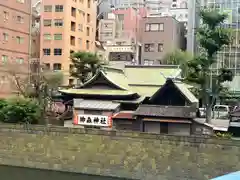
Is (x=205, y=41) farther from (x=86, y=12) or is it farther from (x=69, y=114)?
(x=86, y=12)

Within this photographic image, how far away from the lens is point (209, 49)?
19.2 meters

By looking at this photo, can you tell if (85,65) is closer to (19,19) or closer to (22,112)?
(19,19)

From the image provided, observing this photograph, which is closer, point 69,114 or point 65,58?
point 69,114

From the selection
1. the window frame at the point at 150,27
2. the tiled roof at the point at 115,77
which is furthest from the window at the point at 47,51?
the tiled roof at the point at 115,77

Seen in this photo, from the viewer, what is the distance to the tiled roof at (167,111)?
57.7ft

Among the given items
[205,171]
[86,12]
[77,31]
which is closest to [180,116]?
[205,171]

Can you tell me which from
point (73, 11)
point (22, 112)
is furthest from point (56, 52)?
point (22, 112)

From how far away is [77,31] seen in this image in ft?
128

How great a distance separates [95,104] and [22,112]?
12.8ft

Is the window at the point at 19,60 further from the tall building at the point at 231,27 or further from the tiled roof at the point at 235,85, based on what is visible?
the tiled roof at the point at 235,85

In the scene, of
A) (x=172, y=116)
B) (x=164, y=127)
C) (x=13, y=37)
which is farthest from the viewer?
(x=13, y=37)

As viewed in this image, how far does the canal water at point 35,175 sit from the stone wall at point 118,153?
0.33 m

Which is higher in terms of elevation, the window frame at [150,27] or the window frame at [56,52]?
the window frame at [150,27]

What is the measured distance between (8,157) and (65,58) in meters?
19.4
